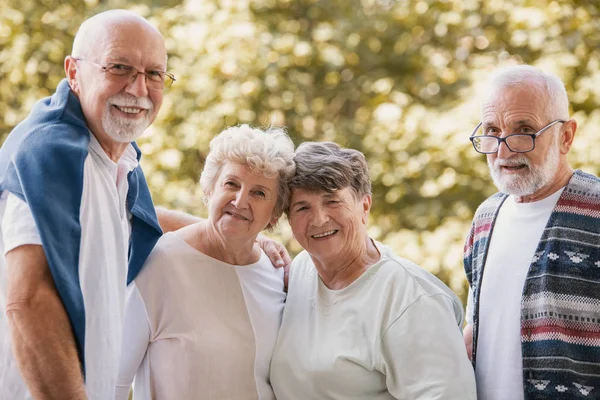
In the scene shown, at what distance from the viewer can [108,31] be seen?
2.25 meters

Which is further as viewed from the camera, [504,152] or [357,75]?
[357,75]

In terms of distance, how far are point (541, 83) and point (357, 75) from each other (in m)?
3.98

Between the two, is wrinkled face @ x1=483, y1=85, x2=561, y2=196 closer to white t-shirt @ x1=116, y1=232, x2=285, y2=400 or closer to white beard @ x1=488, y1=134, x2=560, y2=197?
white beard @ x1=488, y1=134, x2=560, y2=197

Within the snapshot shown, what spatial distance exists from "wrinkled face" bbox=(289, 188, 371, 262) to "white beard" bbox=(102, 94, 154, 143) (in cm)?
56

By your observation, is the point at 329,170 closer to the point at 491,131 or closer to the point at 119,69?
the point at 491,131

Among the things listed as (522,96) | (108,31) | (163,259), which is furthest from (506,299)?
(108,31)

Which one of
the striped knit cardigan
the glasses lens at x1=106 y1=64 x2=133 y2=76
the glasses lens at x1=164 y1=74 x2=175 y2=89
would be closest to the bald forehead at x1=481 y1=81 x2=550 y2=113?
the striped knit cardigan

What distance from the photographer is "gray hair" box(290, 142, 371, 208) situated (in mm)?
2498

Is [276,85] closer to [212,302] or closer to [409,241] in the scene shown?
[409,241]

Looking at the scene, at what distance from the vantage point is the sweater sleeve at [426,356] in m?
2.28

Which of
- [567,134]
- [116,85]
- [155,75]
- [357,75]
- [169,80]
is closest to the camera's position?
[116,85]

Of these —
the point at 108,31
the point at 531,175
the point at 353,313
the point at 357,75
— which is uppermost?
the point at 357,75

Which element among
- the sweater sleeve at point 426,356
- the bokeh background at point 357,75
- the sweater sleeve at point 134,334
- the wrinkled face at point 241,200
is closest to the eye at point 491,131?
the sweater sleeve at point 426,356

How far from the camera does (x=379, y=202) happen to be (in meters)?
6.00
